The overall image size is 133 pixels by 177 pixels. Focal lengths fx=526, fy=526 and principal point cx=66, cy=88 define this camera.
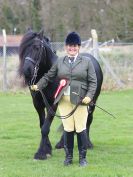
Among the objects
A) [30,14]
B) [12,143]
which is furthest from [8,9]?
[12,143]

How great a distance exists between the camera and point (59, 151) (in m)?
9.23

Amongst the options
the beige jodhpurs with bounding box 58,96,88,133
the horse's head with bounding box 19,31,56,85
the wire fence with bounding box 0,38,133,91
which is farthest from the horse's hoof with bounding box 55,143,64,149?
the wire fence with bounding box 0,38,133,91

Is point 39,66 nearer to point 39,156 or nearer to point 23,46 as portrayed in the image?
point 23,46

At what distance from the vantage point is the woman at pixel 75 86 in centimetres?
763

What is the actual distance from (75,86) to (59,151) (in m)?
1.95

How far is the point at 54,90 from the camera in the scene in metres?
8.61

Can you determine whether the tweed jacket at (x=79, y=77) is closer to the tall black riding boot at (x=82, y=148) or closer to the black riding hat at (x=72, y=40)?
the black riding hat at (x=72, y=40)

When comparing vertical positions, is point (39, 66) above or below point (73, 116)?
above

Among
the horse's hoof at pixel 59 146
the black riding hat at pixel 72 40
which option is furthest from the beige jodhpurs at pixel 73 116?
the horse's hoof at pixel 59 146

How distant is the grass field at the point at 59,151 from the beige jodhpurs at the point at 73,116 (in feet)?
1.86

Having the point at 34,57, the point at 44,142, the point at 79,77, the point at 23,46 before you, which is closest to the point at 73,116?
the point at 79,77

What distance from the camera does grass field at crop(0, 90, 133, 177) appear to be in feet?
24.3

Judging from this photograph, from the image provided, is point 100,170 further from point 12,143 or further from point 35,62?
point 12,143

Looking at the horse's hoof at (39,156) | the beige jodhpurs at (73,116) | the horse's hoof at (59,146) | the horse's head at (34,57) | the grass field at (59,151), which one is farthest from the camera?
the horse's hoof at (59,146)
